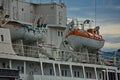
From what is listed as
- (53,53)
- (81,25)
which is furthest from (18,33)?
(81,25)

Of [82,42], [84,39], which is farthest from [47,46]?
[84,39]

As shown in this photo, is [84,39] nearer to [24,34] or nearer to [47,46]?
[47,46]

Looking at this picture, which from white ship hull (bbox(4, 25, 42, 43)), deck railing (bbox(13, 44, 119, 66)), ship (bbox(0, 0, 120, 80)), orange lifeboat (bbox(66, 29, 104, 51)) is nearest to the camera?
ship (bbox(0, 0, 120, 80))

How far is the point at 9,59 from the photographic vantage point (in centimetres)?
5522

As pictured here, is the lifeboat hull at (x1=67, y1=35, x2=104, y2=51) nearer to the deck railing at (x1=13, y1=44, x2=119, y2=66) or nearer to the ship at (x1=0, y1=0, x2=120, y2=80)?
the ship at (x1=0, y1=0, x2=120, y2=80)

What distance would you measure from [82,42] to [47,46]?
4154 millimetres

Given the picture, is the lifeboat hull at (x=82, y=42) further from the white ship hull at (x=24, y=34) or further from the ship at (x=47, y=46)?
the white ship hull at (x=24, y=34)

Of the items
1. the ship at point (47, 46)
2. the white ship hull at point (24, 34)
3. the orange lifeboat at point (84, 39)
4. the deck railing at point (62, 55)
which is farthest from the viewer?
the orange lifeboat at point (84, 39)

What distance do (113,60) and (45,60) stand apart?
11664 millimetres

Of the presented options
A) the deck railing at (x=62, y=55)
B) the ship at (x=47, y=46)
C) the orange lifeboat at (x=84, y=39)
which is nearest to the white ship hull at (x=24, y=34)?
the ship at (x=47, y=46)

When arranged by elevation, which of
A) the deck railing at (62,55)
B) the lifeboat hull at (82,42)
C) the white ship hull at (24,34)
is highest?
the white ship hull at (24,34)

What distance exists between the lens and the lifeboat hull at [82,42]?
64.6 m

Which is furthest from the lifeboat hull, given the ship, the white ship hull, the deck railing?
the white ship hull

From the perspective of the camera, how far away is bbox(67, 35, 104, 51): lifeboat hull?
64562 millimetres
